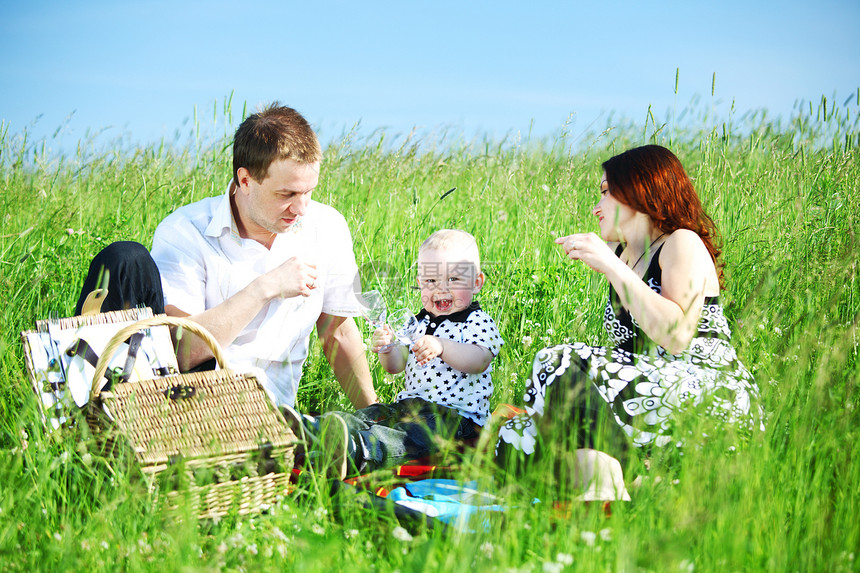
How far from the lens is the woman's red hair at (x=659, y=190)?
9.23ft

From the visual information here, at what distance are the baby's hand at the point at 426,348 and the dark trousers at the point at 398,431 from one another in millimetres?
228

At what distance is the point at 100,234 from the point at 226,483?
2817 mm

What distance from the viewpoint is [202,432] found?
225cm

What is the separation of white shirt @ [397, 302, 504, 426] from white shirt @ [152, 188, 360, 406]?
22.0 inches

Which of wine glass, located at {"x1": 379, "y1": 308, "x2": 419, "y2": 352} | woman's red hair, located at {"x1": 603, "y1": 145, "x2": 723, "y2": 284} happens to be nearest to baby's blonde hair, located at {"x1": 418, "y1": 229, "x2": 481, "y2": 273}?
wine glass, located at {"x1": 379, "y1": 308, "x2": 419, "y2": 352}

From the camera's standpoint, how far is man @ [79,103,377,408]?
2939 mm

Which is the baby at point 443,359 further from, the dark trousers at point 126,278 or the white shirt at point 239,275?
the dark trousers at point 126,278

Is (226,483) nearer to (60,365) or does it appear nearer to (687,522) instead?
(60,365)

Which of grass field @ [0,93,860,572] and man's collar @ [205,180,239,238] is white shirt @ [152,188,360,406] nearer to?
man's collar @ [205,180,239,238]

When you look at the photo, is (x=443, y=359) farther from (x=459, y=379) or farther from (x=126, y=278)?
(x=126, y=278)

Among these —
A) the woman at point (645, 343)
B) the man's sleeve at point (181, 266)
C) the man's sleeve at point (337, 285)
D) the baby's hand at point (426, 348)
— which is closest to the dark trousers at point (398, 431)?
the baby's hand at point (426, 348)

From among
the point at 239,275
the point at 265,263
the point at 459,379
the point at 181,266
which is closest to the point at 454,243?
the point at 459,379

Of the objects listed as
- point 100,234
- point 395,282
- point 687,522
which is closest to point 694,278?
point 687,522

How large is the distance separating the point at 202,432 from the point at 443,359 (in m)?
1.14
